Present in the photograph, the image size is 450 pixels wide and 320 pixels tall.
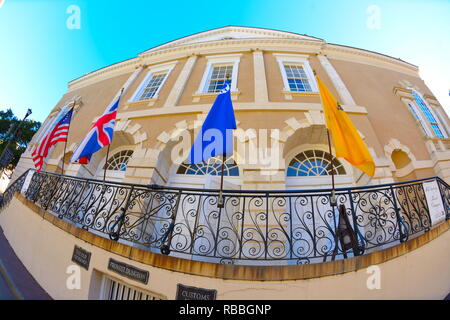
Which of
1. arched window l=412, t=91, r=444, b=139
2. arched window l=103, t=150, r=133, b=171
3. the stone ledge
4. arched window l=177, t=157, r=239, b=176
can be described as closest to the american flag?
arched window l=103, t=150, r=133, b=171

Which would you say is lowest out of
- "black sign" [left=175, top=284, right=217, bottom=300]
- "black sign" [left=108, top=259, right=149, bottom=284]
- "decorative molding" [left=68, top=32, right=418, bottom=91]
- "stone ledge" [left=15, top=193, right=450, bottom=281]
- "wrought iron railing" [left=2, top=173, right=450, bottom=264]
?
"black sign" [left=175, top=284, right=217, bottom=300]

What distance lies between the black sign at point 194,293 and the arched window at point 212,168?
427 centimetres

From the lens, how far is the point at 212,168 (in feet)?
23.0

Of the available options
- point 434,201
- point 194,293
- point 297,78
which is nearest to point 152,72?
point 297,78

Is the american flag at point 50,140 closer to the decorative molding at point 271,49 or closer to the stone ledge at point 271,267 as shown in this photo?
the stone ledge at point 271,267

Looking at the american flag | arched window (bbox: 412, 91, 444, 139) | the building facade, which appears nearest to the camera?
the american flag

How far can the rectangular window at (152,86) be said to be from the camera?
966cm

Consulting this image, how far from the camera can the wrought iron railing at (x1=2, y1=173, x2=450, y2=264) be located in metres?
3.14

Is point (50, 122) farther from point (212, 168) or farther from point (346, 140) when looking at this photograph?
point (346, 140)

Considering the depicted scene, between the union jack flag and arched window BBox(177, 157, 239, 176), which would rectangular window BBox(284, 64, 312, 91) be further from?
the union jack flag

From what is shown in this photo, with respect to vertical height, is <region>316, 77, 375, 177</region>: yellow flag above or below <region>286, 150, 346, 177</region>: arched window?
below

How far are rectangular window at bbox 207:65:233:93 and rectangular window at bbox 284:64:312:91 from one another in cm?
314

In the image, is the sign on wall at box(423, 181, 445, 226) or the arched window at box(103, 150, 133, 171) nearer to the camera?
the sign on wall at box(423, 181, 445, 226)

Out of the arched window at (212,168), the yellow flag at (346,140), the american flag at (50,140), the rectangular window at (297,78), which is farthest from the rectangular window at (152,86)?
the yellow flag at (346,140)
